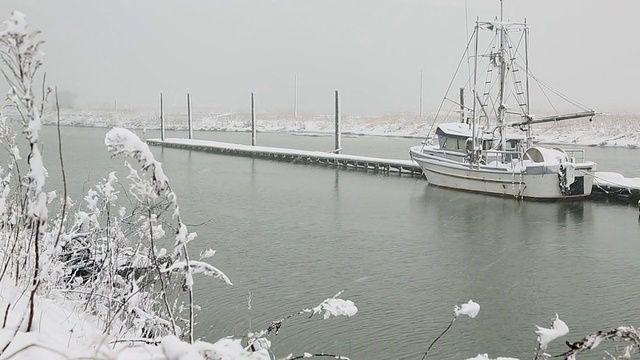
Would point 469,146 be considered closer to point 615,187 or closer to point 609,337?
point 615,187

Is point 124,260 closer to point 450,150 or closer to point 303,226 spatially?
point 303,226

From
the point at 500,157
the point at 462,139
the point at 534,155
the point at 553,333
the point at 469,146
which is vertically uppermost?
the point at 462,139

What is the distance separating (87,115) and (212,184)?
266ft

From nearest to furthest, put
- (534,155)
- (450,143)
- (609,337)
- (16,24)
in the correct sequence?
(16,24), (609,337), (534,155), (450,143)

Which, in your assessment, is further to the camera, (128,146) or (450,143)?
(450,143)

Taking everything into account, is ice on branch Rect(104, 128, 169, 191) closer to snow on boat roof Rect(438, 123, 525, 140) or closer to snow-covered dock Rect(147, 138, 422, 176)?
snow on boat roof Rect(438, 123, 525, 140)

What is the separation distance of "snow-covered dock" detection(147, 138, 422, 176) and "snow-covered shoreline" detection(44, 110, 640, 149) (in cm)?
638

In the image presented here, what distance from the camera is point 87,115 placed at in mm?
97062

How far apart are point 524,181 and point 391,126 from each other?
45.0 meters

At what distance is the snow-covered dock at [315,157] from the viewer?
1178 inches

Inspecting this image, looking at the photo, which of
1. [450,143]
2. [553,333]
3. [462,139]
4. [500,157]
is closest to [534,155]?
[500,157]

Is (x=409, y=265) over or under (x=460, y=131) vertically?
under

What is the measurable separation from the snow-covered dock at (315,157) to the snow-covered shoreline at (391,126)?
251 inches

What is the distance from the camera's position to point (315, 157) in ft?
113
